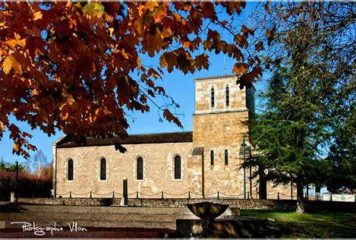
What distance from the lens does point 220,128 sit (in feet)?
133

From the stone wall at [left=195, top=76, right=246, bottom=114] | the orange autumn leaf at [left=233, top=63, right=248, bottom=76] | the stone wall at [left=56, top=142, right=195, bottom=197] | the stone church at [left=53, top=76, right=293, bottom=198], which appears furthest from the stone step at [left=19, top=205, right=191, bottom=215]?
the stone wall at [left=195, top=76, right=246, bottom=114]

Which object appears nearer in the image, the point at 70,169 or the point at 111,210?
the point at 111,210

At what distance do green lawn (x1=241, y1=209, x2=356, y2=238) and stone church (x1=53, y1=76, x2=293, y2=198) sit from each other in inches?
580

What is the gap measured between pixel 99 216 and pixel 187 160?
2073cm

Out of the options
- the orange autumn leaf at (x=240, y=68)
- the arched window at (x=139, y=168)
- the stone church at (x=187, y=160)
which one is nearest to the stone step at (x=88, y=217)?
the orange autumn leaf at (x=240, y=68)

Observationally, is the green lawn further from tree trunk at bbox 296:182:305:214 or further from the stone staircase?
the stone staircase

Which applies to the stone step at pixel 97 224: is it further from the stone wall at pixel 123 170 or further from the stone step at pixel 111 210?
the stone wall at pixel 123 170

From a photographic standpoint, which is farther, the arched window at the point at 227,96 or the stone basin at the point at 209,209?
the arched window at the point at 227,96

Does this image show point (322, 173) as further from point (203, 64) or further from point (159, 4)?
point (159, 4)

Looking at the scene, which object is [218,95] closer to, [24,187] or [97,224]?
[24,187]

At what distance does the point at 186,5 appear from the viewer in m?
5.45

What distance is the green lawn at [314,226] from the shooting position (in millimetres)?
16547

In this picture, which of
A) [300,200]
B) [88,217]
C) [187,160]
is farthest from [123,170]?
[88,217]

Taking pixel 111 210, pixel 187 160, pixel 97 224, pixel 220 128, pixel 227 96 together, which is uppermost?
pixel 227 96
